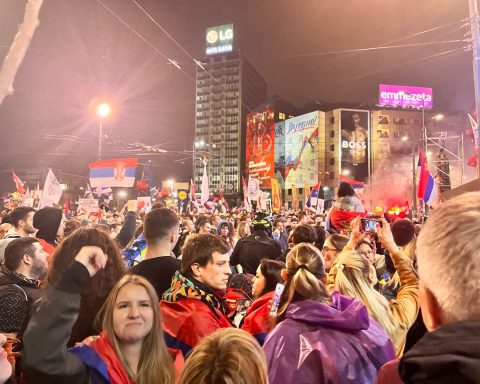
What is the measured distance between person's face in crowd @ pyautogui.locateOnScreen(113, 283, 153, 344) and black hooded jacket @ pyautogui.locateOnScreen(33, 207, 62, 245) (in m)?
3.47

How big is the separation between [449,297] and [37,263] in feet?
12.5

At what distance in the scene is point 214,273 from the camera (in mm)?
3367

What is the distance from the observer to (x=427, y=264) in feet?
4.29

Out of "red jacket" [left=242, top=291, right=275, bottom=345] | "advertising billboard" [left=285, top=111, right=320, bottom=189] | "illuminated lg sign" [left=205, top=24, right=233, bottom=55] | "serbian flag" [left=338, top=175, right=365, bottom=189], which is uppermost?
"illuminated lg sign" [left=205, top=24, right=233, bottom=55]

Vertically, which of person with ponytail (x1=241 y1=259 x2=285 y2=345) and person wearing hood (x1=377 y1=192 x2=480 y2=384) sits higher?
person wearing hood (x1=377 y1=192 x2=480 y2=384)

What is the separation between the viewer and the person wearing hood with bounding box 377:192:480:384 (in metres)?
1.07

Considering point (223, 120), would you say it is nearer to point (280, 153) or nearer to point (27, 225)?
point (280, 153)

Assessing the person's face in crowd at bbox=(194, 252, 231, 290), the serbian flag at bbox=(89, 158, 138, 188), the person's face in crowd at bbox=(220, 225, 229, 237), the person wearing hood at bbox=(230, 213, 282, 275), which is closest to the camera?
the person's face in crowd at bbox=(194, 252, 231, 290)

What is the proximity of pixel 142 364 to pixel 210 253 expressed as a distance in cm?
111

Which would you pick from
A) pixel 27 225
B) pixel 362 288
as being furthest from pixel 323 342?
pixel 27 225

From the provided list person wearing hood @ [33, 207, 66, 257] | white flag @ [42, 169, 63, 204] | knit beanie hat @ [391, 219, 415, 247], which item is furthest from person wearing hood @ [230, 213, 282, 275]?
white flag @ [42, 169, 63, 204]

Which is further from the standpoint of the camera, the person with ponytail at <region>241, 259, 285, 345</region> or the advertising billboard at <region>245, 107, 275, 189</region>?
the advertising billboard at <region>245, 107, 275, 189</region>

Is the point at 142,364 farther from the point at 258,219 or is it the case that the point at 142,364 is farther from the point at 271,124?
the point at 271,124

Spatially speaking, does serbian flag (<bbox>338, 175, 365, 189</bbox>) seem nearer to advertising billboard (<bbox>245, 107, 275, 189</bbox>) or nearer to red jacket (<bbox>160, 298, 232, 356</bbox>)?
red jacket (<bbox>160, 298, 232, 356</bbox>)
